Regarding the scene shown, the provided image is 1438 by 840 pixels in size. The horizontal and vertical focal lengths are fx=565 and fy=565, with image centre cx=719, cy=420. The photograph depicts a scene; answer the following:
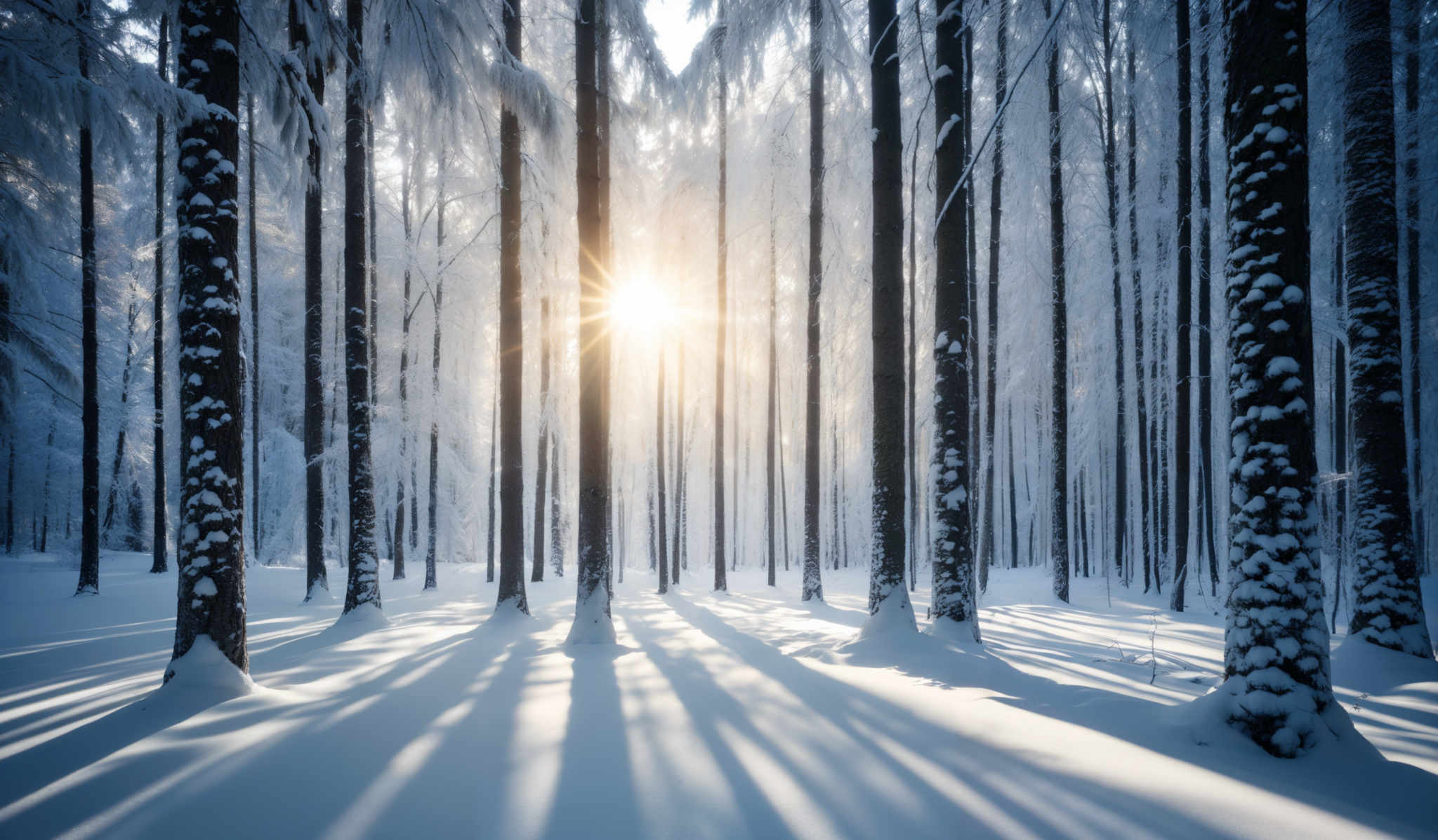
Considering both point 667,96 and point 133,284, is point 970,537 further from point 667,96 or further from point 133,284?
point 133,284

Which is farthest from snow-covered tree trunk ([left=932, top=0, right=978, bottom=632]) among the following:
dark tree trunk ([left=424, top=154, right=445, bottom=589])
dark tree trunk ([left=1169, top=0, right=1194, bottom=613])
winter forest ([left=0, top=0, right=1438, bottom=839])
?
dark tree trunk ([left=424, top=154, right=445, bottom=589])

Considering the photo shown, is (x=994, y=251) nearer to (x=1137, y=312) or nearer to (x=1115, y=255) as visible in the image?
(x=1115, y=255)

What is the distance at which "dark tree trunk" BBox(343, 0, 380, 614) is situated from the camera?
857 cm

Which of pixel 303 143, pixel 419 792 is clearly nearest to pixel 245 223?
pixel 303 143

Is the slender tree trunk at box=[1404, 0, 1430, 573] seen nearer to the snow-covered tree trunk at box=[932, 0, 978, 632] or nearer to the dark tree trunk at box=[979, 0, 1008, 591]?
the dark tree trunk at box=[979, 0, 1008, 591]

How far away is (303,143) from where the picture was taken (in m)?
6.82

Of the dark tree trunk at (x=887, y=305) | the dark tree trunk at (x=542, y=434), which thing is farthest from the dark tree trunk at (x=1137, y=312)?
the dark tree trunk at (x=542, y=434)

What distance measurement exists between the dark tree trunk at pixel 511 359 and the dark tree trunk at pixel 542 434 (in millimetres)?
6413

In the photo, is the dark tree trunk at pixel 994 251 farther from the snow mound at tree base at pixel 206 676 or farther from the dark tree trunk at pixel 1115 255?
the snow mound at tree base at pixel 206 676

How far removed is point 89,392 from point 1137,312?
26.4 m

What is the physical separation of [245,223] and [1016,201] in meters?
23.8

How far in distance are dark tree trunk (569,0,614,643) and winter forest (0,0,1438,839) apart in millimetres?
60

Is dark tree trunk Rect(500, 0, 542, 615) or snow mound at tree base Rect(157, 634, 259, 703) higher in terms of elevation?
dark tree trunk Rect(500, 0, 542, 615)

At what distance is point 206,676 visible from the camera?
14.2ft
